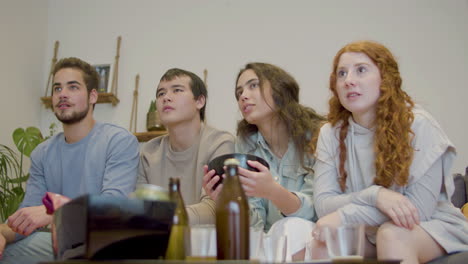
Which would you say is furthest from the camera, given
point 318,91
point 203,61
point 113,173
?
point 203,61

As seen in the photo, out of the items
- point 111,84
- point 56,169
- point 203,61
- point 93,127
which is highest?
point 203,61

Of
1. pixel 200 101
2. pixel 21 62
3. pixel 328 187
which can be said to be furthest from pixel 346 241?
pixel 21 62

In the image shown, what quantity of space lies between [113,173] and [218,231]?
126cm

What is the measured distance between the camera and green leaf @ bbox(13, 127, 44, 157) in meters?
3.22

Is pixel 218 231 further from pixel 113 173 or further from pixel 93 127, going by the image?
pixel 93 127

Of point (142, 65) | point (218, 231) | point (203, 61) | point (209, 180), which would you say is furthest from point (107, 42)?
point (218, 231)

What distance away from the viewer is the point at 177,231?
1.00 meters

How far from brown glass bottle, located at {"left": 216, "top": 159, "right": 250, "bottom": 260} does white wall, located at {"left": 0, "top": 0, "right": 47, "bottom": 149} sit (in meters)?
2.91

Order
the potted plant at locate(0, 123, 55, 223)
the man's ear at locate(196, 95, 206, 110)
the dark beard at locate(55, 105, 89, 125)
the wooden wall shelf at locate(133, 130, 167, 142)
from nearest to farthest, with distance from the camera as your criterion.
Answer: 1. the dark beard at locate(55, 105, 89, 125)
2. the man's ear at locate(196, 95, 206, 110)
3. the potted plant at locate(0, 123, 55, 223)
4. the wooden wall shelf at locate(133, 130, 167, 142)

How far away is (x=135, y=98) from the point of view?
3.70 m

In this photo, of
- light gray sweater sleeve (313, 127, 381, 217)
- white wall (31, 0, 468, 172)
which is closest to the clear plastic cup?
light gray sweater sleeve (313, 127, 381, 217)

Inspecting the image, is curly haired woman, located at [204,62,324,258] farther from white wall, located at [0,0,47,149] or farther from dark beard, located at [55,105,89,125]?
white wall, located at [0,0,47,149]

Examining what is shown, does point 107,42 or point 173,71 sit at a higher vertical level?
point 107,42

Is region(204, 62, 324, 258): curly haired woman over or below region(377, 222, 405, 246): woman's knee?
over
